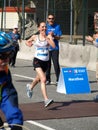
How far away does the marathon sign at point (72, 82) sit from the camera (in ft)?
41.1

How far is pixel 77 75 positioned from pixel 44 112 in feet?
10.9

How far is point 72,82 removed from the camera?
1276cm

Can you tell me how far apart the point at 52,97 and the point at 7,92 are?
326 inches

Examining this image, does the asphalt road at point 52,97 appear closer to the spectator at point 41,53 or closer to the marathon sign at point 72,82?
the marathon sign at point 72,82

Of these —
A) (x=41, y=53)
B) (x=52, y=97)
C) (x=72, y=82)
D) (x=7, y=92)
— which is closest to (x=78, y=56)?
(x=72, y=82)

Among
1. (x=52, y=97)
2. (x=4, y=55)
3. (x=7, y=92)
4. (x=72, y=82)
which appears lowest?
(x=52, y=97)

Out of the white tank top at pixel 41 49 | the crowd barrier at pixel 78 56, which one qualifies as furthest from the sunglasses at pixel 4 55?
the crowd barrier at pixel 78 56

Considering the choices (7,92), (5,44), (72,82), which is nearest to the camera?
(5,44)

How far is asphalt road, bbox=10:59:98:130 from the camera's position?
332 inches

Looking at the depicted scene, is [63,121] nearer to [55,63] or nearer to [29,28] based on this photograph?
[55,63]

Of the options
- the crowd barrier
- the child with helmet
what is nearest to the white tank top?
the crowd barrier

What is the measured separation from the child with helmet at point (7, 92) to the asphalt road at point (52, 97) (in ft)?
15.2

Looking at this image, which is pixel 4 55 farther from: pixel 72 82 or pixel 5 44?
pixel 72 82

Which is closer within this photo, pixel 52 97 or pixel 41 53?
pixel 41 53
